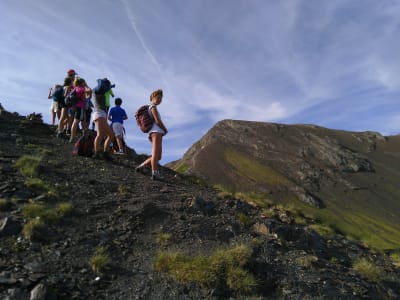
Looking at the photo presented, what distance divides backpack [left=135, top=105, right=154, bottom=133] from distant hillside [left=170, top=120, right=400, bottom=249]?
130 metres

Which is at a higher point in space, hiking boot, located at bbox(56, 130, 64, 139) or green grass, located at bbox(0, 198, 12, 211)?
hiking boot, located at bbox(56, 130, 64, 139)

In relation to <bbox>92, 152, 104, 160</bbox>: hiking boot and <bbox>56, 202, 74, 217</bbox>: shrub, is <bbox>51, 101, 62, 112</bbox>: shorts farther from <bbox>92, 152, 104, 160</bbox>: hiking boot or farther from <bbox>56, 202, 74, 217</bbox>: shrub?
<bbox>56, 202, 74, 217</bbox>: shrub

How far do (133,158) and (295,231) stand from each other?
329 inches

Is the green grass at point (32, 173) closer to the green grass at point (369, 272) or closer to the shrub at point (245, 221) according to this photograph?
the shrub at point (245, 221)

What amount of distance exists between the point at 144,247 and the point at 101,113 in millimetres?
6202

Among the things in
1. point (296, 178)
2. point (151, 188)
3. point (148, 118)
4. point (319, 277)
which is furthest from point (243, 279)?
point (296, 178)

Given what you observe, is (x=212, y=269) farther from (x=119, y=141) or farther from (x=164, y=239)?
(x=119, y=141)

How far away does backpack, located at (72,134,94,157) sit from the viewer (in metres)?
12.9

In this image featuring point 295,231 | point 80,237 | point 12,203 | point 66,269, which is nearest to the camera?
point 66,269

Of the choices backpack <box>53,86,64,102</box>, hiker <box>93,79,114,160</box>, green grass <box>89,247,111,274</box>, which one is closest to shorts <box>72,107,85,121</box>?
backpack <box>53,86,64,102</box>

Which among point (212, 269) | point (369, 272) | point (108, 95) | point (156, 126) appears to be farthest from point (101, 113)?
point (369, 272)

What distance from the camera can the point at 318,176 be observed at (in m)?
172

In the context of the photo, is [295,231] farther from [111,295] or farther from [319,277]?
[111,295]

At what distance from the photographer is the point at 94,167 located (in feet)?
38.3
